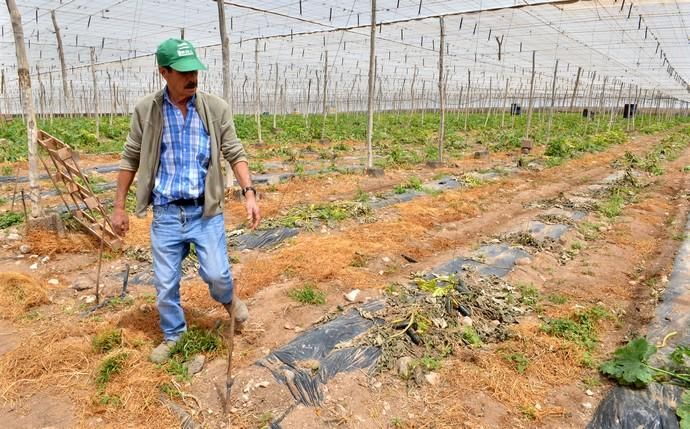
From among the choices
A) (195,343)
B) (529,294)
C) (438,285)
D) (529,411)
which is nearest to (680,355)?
(529,411)

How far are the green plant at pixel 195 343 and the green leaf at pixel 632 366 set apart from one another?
2.73 meters

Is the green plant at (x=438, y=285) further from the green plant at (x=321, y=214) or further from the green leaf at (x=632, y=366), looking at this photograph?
the green plant at (x=321, y=214)

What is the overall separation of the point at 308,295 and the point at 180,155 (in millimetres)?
1873

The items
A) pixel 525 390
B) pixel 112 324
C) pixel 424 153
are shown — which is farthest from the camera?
pixel 424 153

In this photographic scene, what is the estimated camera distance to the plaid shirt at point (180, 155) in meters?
2.92

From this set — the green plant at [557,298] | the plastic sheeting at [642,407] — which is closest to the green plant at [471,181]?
the green plant at [557,298]

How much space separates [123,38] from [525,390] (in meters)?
21.4

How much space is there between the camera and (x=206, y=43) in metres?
21.2

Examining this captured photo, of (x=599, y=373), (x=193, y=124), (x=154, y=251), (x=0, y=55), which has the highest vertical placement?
(x=0, y=55)

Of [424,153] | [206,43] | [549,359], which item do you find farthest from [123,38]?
[549,359]

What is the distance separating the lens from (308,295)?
4.31 metres

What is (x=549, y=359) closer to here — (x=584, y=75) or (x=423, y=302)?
(x=423, y=302)

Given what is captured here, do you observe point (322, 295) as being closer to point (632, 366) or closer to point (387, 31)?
point (632, 366)

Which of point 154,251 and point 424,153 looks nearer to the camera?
point 154,251
